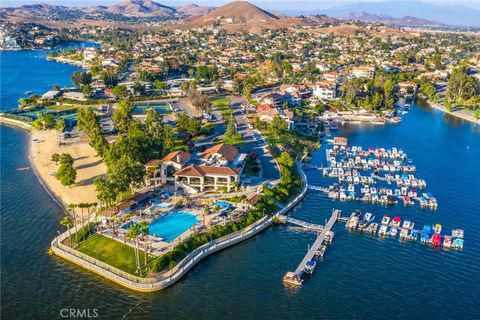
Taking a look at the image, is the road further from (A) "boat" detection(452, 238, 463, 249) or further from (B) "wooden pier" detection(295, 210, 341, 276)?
(A) "boat" detection(452, 238, 463, 249)

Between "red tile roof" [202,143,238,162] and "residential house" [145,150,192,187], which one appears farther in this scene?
"red tile roof" [202,143,238,162]

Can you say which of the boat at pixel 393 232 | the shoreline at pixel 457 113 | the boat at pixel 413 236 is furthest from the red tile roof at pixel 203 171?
the shoreline at pixel 457 113

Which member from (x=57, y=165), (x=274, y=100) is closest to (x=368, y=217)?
(x=57, y=165)

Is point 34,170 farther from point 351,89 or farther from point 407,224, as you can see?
point 351,89

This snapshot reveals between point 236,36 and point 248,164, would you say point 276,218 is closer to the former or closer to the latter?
point 248,164

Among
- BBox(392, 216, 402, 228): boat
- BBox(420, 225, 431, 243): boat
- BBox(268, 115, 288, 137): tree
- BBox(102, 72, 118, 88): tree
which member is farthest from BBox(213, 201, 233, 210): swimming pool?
BBox(102, 72, 118, 88): tree

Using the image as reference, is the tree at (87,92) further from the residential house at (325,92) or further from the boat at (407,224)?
the boat at (407,224)
